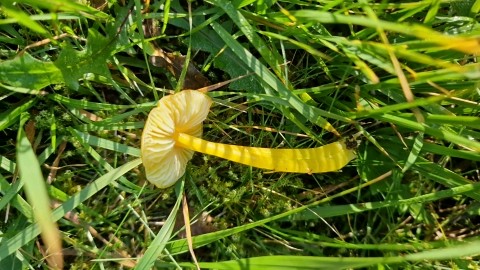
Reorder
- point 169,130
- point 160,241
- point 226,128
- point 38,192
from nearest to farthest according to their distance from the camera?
point 38,192 < point 169,130 < point 160,241 < point 226,128

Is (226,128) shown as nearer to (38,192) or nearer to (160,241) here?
(160,241)

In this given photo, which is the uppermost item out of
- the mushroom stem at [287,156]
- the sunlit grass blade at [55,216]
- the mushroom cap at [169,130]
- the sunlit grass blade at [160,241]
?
the mushroom cap at [169,130]

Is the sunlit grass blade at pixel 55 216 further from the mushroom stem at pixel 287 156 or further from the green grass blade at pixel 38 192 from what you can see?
the mushroom stem at pixel 287 156

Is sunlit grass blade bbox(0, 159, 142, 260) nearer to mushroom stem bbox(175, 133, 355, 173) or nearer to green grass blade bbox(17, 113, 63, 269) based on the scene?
green grass blade bbox(17, 113, 63, 269)

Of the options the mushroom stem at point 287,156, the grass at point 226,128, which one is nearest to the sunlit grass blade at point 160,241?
the grass at point 226,128

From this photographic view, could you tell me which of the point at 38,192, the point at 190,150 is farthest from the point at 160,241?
the point at 38,192

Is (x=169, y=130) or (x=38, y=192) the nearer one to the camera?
(x=38, y=192)

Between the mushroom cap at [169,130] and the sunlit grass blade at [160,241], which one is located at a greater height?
the mushroom cap at [169,130]
